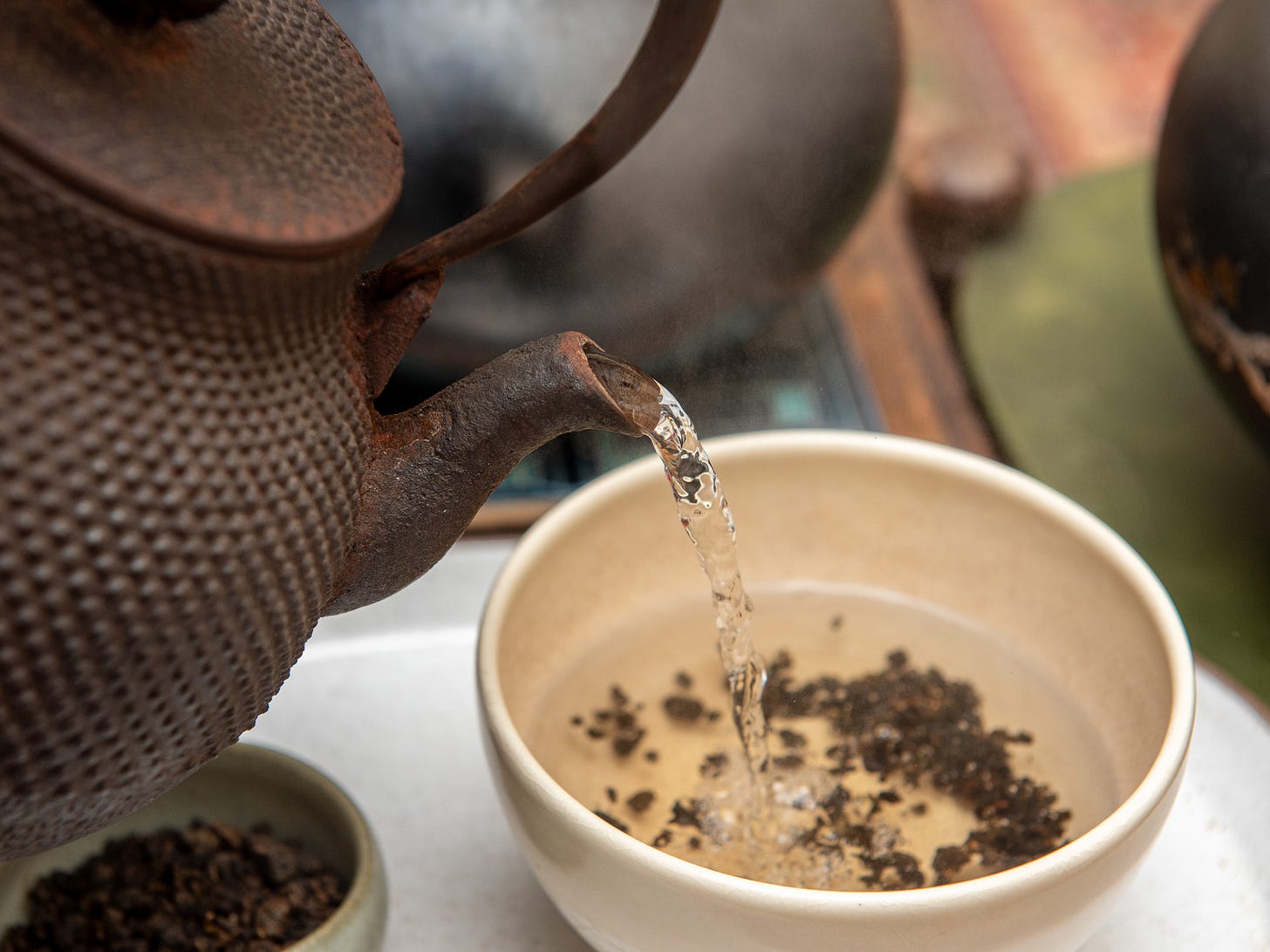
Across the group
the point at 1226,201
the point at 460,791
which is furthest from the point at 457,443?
the point at 1226,201

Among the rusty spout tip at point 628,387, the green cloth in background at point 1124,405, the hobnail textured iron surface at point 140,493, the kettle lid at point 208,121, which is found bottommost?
the green cloth in background at point 1124,405

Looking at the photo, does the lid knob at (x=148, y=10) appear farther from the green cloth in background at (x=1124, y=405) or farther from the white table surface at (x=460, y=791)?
the green cloth in background at (x=1124, y=405)

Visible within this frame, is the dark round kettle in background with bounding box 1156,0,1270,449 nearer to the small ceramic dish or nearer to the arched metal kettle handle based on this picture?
the arched metal kettle handle

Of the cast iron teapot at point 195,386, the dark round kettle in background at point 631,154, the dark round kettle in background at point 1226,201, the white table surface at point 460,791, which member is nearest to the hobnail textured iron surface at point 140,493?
the cast iron teapot at point 195,386

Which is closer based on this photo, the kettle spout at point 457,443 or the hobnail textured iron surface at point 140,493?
the hobnail textured iron surface at point 140,493

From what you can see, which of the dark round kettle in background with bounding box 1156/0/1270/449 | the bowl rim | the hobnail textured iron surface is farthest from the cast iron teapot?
the dark round kettle in background with bounding box 1156/0/1270/449

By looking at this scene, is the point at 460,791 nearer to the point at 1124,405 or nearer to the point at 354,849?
the point at 354,849

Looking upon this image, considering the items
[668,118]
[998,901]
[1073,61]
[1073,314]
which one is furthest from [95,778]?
[1073,61]

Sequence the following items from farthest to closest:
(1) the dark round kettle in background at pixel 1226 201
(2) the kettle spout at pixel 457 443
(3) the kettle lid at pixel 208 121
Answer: (1) the dark round kettle in background at pixel 1226 201 → (2) the kettle spout at pixel 457 443 → (3) the kettle lid at pixel 208 121
